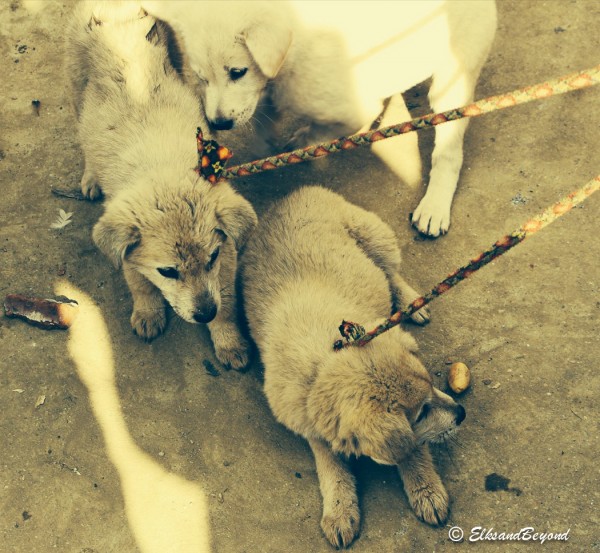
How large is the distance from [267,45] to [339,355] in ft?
4.93

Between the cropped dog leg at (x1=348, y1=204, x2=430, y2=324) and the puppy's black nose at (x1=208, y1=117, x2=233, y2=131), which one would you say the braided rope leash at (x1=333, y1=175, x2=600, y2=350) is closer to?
the cropped dog leg at (x1=348, y1=204, x2=430, y2=324)

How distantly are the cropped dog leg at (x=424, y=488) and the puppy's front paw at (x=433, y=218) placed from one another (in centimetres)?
123

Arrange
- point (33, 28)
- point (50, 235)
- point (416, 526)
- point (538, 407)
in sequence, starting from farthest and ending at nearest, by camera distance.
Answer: point (33, 28)
point (50, 235)
point (538, 407)
point (416, 526)

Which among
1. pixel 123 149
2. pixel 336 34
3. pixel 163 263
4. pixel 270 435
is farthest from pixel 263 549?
pixel 336 34

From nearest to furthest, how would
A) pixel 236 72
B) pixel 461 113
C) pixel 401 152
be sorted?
pixel 461 113 < pixel 236 72 < pixel 401 152

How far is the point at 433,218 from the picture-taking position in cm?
352

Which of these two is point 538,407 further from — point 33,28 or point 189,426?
point 33,28

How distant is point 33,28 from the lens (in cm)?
444

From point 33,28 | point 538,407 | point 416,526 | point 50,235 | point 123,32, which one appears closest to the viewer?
point 416,526

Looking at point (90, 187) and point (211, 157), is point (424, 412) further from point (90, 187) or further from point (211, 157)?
point (90, 187)

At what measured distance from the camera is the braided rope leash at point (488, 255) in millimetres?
1939

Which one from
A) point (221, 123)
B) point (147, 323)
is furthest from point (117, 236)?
point (221, 123)

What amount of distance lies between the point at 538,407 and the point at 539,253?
852 millimetres

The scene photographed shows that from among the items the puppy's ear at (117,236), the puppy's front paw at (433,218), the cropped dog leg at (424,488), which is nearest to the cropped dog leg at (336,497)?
the cropped dog leg at (424,488)
